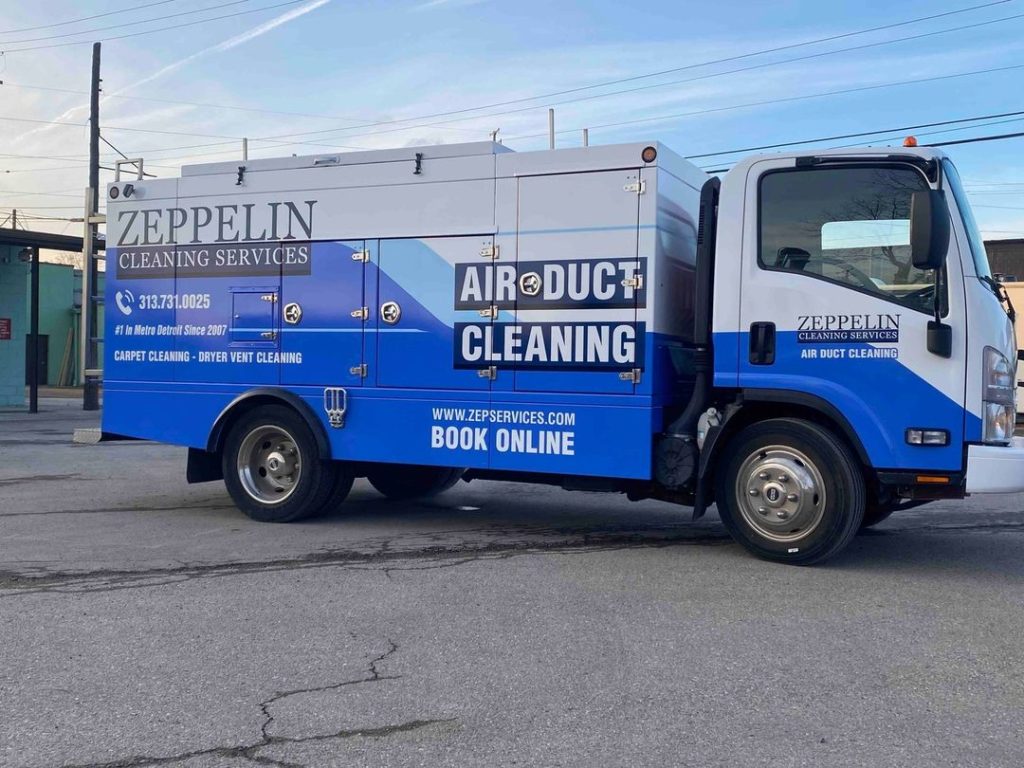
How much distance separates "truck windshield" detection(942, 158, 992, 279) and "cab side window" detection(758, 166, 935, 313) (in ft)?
0.87

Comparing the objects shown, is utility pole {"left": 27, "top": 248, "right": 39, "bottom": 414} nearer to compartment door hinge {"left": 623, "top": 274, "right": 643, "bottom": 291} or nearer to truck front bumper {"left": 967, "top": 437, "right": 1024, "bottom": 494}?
compartment door hinge {"left": 623, "top": 274, "right": 643, "bottom": 291}

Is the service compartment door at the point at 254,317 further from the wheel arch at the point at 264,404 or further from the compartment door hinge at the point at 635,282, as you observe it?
the compartment door hinge at the point at 635,282

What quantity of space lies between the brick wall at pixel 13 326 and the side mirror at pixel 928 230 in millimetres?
26290

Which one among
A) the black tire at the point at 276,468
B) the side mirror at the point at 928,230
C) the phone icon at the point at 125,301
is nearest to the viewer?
the side mirror at the point at 928,230

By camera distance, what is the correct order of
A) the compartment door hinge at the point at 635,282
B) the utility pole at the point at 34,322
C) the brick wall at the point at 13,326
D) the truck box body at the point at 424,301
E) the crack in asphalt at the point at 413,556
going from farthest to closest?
the brick wall at the point at 13,326, the utility pole at the point at 34,322, the truck box body at the point at 424,301, the compartment door hinge at the point at 635,282, the crack in asphalt at the point at 413,556

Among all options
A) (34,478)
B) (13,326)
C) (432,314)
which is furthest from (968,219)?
Result: (13,326)

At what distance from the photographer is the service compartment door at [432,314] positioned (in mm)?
8266

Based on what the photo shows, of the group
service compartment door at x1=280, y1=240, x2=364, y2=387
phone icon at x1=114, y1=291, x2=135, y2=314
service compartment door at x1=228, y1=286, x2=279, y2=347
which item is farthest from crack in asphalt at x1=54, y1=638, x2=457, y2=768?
phone icon at x1=114, y1=291, x2=135, y2=314

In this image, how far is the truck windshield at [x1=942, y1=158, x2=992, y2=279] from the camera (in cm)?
693

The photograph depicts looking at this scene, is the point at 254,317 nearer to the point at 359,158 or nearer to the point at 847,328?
the point at 359,158

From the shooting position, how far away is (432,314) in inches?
333

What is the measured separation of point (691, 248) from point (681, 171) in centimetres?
60

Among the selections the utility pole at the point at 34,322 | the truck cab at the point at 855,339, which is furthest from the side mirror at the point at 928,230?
the utility pole at the point at 34,322

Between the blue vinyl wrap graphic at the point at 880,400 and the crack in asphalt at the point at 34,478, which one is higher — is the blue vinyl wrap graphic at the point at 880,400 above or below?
above
